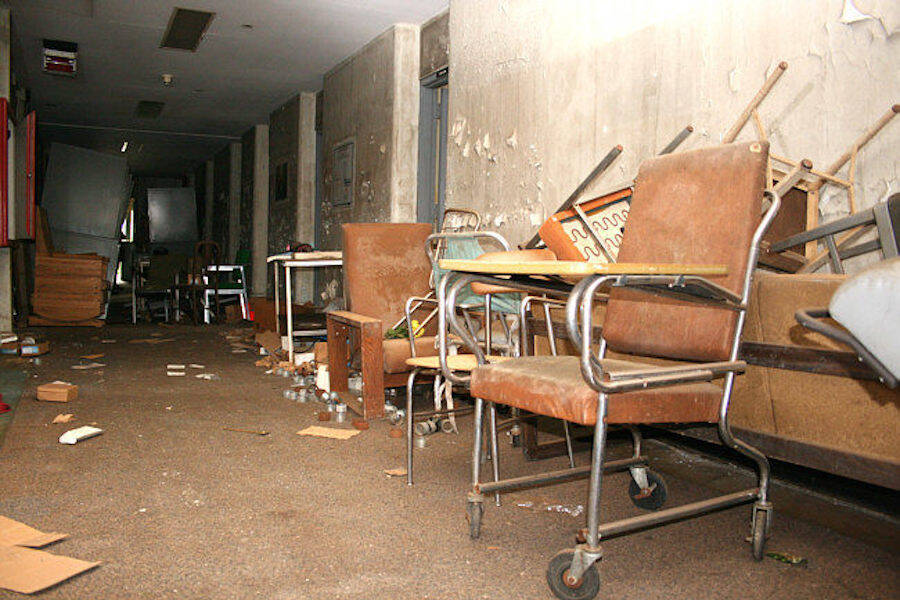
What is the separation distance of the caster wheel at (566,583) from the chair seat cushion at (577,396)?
13.1 inches

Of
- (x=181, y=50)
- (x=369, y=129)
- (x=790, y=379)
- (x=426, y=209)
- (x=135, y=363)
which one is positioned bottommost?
(x=135, y=363)

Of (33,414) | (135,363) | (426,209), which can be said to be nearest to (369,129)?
(426,209)

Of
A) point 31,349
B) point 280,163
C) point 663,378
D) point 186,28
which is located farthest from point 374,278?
point 280,163

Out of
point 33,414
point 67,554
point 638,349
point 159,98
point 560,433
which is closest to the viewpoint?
point 67,554

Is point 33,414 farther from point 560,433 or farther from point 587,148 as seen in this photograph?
point 587,148

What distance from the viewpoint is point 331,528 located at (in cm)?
211

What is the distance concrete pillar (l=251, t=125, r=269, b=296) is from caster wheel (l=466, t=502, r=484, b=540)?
375 inches

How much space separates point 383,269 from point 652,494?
6.92 ft

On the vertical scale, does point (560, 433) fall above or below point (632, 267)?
below

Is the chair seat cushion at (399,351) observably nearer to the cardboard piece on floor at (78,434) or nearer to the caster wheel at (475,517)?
the cardboard piece on floor at (78,434)

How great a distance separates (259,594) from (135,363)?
407cm

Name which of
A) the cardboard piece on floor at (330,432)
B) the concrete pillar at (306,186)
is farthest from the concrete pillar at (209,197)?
the cardboard piece on floor at (330,432)

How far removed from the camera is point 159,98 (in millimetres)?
9789

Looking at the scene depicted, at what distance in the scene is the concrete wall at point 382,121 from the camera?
6.21 metres
